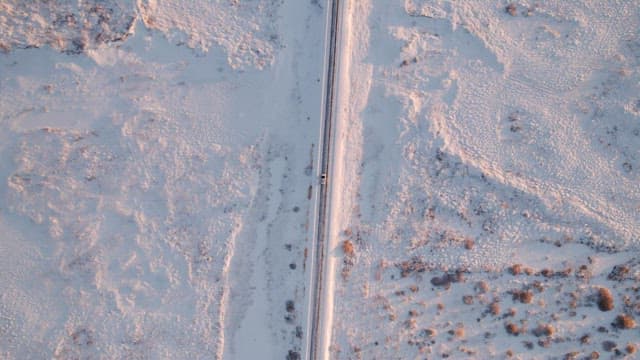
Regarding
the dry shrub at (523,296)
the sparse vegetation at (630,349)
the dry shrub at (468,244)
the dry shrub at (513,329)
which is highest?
the dry shrub at (468,244)

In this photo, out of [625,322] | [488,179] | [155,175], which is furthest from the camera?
[488,179]

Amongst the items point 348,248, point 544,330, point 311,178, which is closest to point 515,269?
point 544,330

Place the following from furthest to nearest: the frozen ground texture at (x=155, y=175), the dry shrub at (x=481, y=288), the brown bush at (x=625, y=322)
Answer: the dry shrub at (x=481, y=288) → the brown bush at (x=625, y=322) → the frozen ground texture at (x=155, y=175)

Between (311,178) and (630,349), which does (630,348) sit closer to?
(630,349)

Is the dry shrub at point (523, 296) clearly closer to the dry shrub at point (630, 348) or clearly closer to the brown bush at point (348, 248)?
the dry shrub at point (630, 348)

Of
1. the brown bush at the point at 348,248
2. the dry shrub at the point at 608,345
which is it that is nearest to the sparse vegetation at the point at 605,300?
the dry shrub at the point at 608,345

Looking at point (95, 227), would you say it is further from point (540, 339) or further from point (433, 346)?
point (540, 339)
